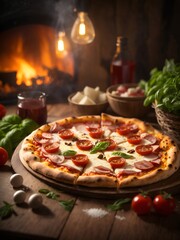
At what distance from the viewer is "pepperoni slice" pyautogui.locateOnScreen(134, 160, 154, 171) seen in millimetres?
2877

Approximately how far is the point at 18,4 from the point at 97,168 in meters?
2.51

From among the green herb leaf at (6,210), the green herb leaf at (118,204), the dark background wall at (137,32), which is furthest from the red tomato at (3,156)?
the dark background wall at (137,32)

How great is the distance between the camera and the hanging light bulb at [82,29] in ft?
14.6

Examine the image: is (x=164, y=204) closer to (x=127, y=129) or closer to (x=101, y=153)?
(x=101, y=153)

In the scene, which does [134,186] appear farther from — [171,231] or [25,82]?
[25,82]

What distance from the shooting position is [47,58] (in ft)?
17.0

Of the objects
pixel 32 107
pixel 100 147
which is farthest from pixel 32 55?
pixel 100 147

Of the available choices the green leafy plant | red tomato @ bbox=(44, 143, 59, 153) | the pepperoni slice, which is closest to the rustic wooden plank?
the pepperoni slice

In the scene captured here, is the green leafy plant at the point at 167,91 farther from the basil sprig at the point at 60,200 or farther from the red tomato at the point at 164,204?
the basil sprig at the point at 60,200

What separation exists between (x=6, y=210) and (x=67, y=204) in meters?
0.40

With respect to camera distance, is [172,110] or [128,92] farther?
[128,92]

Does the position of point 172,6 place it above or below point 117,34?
above

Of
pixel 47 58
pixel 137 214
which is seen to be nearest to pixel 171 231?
pixel 137 214

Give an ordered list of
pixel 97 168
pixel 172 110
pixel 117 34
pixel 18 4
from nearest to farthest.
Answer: pixel 97 168 < pixel 172 110 < pixel 18 4 < pixel 117 34
